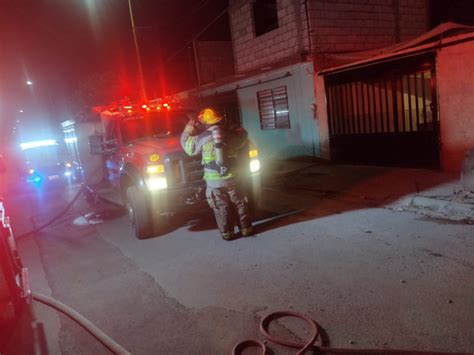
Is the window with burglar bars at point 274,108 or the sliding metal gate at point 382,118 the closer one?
the sliding metal gate at point 382,118

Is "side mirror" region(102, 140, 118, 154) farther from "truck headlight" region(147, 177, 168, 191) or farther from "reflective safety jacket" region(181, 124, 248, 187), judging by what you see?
"reflective safety jacket" region(181, 124, 248, 187)

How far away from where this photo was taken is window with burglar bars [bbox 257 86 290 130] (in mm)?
13008

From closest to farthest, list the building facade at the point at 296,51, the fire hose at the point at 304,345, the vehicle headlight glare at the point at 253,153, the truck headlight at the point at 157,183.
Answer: the fire hose at the point at 304,345 < the truck headlight at the point at 157,183 < the vehicle headlight glare at the point at 253,153 < the building facade at the point at 296,51

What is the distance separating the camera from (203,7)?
16.4m

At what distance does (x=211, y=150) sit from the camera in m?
6.00

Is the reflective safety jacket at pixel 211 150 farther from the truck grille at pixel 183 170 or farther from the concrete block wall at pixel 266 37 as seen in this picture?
the concrete block wall at pixel 266 37

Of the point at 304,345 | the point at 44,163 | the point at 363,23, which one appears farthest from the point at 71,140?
the point at 304,345

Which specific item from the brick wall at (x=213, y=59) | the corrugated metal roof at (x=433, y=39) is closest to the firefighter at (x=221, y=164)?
the corrugated metal roof at (x=433, y=39)

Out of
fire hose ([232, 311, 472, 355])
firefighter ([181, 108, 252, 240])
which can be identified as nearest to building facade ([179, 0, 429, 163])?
firefighter ([181, 108, 252, 240])

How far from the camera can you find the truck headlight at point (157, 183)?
20.7ft

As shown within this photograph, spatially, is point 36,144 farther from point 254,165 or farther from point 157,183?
point 254,165

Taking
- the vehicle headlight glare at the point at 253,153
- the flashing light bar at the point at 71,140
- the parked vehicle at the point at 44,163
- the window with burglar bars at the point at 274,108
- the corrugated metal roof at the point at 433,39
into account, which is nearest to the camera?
the vehicle headlight glare at the point at 253,153

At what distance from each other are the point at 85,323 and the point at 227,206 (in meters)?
2.81

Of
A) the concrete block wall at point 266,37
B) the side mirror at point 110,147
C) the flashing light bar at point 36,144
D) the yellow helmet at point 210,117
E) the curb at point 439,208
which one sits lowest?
the curb at point 439,208
